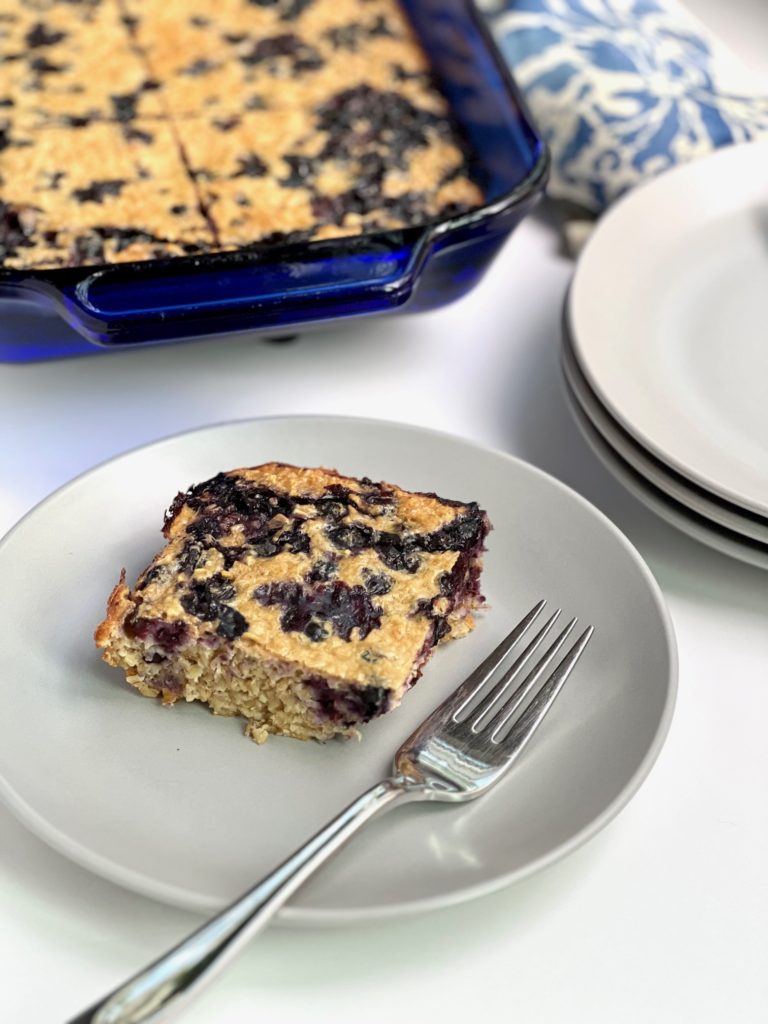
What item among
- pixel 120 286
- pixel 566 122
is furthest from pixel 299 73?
pixel 120 286

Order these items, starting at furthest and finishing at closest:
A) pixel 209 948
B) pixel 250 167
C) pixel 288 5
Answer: pixel 288 5 → pixel 250 167 → pixel 209 948

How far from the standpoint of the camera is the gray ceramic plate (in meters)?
0.92

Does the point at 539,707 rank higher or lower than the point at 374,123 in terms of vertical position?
lower

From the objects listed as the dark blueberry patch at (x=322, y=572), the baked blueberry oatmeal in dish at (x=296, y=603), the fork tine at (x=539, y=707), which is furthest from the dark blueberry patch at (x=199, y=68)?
the fork tine at (x=539, y=707)

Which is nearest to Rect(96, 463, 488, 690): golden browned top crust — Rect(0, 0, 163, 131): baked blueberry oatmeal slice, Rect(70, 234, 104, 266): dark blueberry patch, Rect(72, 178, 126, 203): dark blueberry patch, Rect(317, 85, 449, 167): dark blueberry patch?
Rect(70, 234, 104, 266): dark blueberry patch

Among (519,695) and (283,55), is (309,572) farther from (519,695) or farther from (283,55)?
(283,55)

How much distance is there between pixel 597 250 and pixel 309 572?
671mm

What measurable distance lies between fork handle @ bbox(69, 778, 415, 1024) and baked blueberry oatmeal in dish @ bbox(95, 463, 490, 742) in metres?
0.15

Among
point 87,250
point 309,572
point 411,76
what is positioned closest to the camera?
point 309,572

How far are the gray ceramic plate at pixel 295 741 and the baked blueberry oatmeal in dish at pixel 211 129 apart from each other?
0.35 metres

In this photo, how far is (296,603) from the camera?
1052 mm

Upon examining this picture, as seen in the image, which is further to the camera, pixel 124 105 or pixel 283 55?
pixel 283 55

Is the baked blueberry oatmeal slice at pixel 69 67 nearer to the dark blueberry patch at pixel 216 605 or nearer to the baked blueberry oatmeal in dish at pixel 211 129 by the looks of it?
the baked blueberry oatmeal in dish at pixel 211 129

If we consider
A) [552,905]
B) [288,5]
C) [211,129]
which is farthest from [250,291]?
[288,5]
